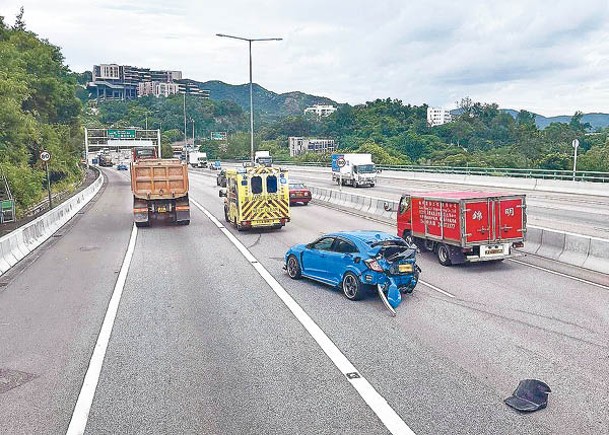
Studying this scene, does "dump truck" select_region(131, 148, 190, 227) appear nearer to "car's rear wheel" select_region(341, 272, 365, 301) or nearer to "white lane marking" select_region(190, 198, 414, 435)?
"white lane marking" select_region(190, 198, 414, 435)

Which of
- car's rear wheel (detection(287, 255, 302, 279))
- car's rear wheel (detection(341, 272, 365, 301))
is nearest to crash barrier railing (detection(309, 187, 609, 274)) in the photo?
car's rear wheel (detection(287, 255, 302, 279))

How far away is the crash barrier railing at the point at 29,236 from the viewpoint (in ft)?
53.3

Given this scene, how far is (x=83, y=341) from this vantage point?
9.64 m

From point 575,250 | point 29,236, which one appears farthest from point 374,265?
point 29,236

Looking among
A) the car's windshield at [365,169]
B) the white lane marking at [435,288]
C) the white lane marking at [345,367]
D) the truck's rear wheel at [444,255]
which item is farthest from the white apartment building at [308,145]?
the white lane marking at [435,288]

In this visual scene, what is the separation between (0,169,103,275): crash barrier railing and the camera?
16250mm

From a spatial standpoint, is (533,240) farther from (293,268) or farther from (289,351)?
(289,351)

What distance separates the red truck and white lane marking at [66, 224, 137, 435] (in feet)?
28.2

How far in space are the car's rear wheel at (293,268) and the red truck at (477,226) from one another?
14.2 feet

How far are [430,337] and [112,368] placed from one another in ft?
17.0

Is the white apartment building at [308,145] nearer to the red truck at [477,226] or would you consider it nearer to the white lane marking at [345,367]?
the red truck at [477,226]

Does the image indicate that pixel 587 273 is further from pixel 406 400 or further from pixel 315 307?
pixel 406 400

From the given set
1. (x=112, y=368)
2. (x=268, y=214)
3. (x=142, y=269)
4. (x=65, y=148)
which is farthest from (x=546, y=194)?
(x=65, y=148)

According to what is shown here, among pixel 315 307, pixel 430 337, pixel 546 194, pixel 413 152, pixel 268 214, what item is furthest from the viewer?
pixel 413 152
